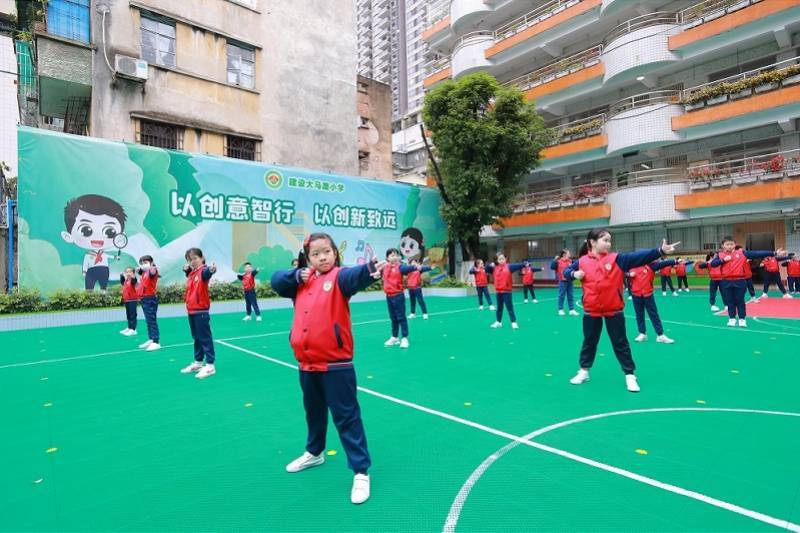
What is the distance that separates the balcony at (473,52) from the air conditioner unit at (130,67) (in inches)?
706

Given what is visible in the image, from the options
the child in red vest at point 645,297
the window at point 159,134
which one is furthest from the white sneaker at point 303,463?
the window at point 159,134

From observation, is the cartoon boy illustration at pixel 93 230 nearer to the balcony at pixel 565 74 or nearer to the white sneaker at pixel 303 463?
the white sneaker at pixel 303 463

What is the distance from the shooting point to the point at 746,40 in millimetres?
18172

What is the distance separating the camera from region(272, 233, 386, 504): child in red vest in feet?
10.2

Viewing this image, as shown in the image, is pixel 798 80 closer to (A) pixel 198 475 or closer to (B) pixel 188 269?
(B) pixel 188 269

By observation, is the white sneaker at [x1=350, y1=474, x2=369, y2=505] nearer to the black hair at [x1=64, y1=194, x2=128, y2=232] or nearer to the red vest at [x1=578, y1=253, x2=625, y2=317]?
the red vest at [x1=578, y1=253, x2=625, y2=317]

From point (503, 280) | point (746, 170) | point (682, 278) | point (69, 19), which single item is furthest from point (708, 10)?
point (69, 19)

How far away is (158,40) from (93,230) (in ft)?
30.8

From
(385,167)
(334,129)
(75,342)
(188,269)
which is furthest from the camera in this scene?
(385,167)

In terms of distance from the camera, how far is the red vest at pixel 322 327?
316cm

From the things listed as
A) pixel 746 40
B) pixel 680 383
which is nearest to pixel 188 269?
pixel 680 383

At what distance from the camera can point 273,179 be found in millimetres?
18703

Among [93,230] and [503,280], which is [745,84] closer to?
[503,280]

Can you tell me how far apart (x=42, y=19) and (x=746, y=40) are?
27.7m
